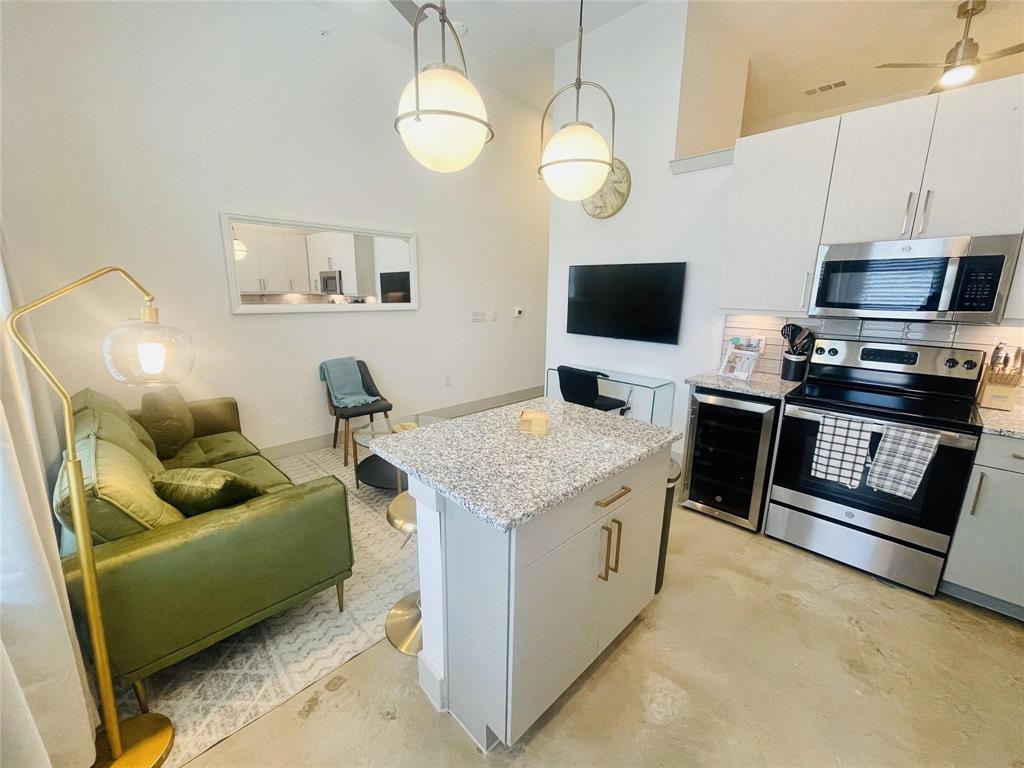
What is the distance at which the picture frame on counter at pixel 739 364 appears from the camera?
268 cm

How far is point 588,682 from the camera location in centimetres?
157

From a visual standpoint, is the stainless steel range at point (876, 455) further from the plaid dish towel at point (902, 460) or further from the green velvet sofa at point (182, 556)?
the green velvet sofa at point (182, 556)

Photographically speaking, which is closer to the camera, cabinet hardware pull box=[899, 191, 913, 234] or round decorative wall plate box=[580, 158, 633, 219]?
cabinet hardware pull box=[899, 191, 913, 234]

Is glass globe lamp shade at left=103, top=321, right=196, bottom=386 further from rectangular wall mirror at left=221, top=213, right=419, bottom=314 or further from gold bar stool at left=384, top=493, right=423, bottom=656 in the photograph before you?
rectangular wall mirror at left=221, top=213, right=419, bottom=314

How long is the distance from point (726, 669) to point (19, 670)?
221 cm

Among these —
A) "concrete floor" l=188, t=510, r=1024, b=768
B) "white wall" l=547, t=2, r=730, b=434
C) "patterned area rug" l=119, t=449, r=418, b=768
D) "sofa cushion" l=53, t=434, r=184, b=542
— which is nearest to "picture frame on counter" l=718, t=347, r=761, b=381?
"white wall" l=547, t=2, r=730, b=434

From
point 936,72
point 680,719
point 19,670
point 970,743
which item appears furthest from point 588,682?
point 936,72

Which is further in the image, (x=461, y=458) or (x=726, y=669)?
(x=726, y=669)

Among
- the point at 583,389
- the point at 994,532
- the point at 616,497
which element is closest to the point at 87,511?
the point at 616,497

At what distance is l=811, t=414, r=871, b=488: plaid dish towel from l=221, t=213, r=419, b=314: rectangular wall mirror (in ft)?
11.5

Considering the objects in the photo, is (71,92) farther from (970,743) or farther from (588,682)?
(970,743)

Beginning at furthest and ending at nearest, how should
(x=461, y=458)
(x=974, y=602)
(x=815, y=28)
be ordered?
(x=815, y=28) < (x=974, y=602) < (x=461, y=458)

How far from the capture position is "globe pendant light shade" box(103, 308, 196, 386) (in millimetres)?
1229

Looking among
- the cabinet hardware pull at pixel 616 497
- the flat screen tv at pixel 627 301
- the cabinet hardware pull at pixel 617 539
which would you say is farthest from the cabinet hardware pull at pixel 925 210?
the cabinet hardware pull at pixel 617 539
